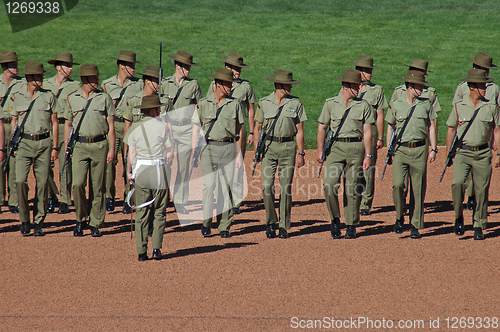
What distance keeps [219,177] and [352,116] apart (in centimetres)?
211

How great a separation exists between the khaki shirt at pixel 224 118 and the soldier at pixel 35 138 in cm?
225

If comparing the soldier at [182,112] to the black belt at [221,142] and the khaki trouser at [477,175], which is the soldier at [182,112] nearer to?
the black belt at [221,142]

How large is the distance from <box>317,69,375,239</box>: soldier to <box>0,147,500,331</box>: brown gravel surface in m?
0.47

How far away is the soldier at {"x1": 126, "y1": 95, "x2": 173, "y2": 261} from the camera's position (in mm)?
9391

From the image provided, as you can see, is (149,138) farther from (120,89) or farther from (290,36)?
(290,36)

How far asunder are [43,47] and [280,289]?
20.4 meters

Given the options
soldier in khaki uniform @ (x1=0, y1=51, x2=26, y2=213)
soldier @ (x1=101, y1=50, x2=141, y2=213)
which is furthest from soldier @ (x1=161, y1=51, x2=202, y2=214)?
soldier in khaki uniform @ (x1=0, y1=51, x2=26, y2=213)

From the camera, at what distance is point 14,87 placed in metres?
11.1

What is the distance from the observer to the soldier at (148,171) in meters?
9.39

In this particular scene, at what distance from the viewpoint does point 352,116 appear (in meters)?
10.3

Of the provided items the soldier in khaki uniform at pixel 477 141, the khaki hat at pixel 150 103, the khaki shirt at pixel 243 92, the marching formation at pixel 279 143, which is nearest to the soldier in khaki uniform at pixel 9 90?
the marching formation at pixel 279 143

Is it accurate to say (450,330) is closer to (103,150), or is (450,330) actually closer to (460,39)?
(103,150)

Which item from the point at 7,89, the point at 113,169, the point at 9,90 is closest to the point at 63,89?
the point at 7,89

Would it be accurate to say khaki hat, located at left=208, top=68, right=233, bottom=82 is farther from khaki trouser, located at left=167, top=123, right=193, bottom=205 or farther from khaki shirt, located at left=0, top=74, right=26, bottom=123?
khaki shirt, located at left=0, top=74, right=26, bottom=123
